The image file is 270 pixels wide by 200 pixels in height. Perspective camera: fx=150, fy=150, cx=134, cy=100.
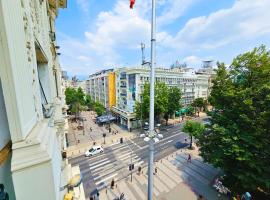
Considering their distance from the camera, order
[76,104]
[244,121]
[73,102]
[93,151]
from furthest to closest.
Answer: [73,102] < [76,104] < [93,151] < [244,121]

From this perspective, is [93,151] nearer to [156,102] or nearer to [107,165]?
[107,165]

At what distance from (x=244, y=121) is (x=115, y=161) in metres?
17.2

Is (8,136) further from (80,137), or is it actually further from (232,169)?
(80,137)

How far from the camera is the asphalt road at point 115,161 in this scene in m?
18.1

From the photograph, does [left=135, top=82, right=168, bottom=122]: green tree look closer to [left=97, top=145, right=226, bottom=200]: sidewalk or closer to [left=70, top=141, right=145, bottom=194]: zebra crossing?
[left=70, top=141, right=145, bottom=194]: zebra crossing

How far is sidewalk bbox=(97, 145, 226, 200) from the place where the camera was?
15312 millimetres

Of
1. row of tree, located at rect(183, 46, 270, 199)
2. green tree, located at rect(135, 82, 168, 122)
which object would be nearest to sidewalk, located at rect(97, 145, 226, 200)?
row of tree, located at rect(183, 46, 270, 199)

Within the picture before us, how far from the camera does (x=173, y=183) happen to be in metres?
17.2

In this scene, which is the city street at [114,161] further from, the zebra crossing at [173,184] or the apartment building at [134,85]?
the apartment building at [134,85]

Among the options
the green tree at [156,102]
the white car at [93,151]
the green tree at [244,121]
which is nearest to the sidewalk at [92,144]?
the white car at [93,151]

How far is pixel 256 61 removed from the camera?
11367 millimetres

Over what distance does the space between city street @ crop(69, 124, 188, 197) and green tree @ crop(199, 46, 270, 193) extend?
1145 centimetres

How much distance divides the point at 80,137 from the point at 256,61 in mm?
31422

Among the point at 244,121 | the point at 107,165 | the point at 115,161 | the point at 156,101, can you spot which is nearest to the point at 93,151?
the point at 107,165
